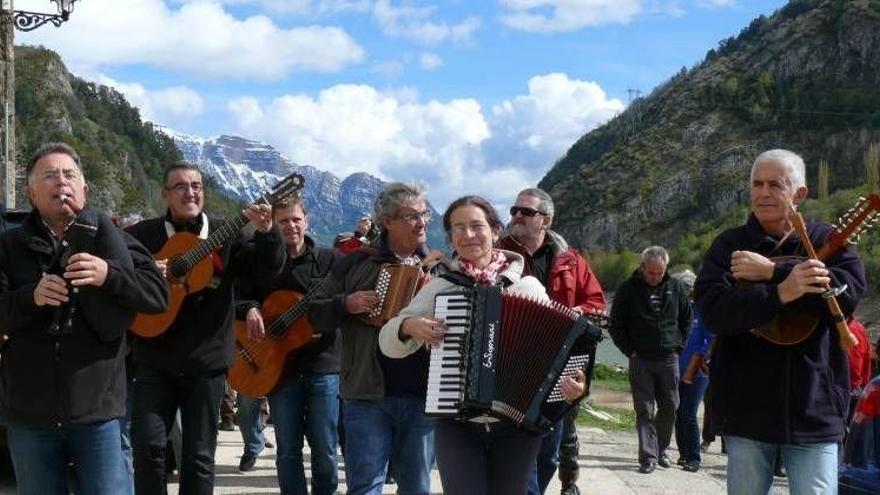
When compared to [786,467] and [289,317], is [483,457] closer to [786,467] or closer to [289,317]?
[786,467]

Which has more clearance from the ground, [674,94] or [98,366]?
[674,94]

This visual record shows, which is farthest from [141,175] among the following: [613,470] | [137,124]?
[613,470]

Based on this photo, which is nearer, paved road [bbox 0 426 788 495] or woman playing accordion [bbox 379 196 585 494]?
woman playing accordion [bbox 379 196 585 494]

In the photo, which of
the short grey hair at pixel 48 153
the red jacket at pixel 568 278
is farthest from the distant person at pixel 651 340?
the short grey hair at pixel 48 153

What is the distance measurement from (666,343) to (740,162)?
94257 mm

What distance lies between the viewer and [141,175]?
345 feet

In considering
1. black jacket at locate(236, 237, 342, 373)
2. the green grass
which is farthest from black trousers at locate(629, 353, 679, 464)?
the green grass

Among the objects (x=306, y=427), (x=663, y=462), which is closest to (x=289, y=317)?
(x=306, y=427)

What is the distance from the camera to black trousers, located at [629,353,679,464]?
10188 mm

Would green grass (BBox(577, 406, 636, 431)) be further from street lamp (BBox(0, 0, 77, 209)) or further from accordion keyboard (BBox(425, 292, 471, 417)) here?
accordion keyboard (BBox(425, 292, 471, 417))

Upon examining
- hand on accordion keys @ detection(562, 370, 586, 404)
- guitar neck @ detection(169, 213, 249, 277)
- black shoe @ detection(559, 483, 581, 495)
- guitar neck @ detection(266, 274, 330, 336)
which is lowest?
black shoe @ detection(559, 483, 581, 495)

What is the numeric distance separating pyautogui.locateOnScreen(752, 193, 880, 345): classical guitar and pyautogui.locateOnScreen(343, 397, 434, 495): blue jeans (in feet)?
6.02

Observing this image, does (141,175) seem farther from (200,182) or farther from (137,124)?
(200,182)

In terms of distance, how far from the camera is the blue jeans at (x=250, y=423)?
8.34m
